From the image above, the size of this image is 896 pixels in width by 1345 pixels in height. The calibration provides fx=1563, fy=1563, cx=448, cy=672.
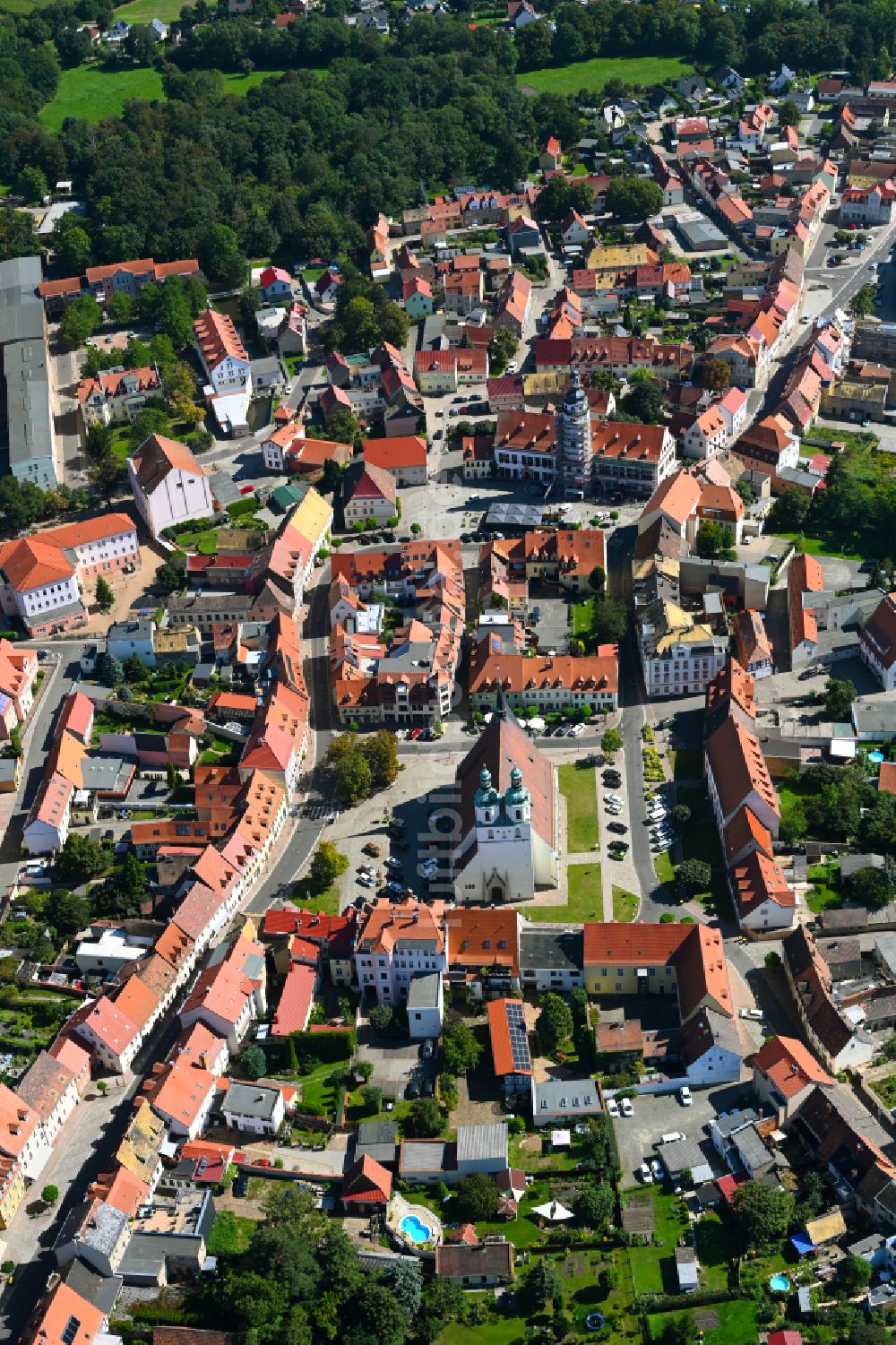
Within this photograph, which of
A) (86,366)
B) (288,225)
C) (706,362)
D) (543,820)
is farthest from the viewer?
(288,225)

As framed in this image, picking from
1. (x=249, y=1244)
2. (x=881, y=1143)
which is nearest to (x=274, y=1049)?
(x=249, y=1244)

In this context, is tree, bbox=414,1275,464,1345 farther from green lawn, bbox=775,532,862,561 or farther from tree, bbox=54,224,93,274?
tree, bbox=54,224,93,274

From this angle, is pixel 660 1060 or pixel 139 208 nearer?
pixel 660 1060

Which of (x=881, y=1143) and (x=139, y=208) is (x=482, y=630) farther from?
(x=139, y=208)

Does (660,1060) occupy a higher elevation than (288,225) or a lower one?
lower

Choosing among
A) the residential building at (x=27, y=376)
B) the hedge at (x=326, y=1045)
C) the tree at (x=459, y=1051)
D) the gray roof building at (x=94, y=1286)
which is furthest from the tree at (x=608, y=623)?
the gray roof building at (x=94, y=1286)

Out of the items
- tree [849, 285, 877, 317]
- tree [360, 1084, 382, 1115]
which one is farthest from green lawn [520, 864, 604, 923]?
tree [849, 285, 877, 317]

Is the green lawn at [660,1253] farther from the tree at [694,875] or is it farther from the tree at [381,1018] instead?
the tree at [694,875]

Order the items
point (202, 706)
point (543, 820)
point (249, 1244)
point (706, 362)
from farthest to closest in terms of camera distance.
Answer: point (706, 362)
point (202, 706)
point (543, 820)
point (249, 1244)
